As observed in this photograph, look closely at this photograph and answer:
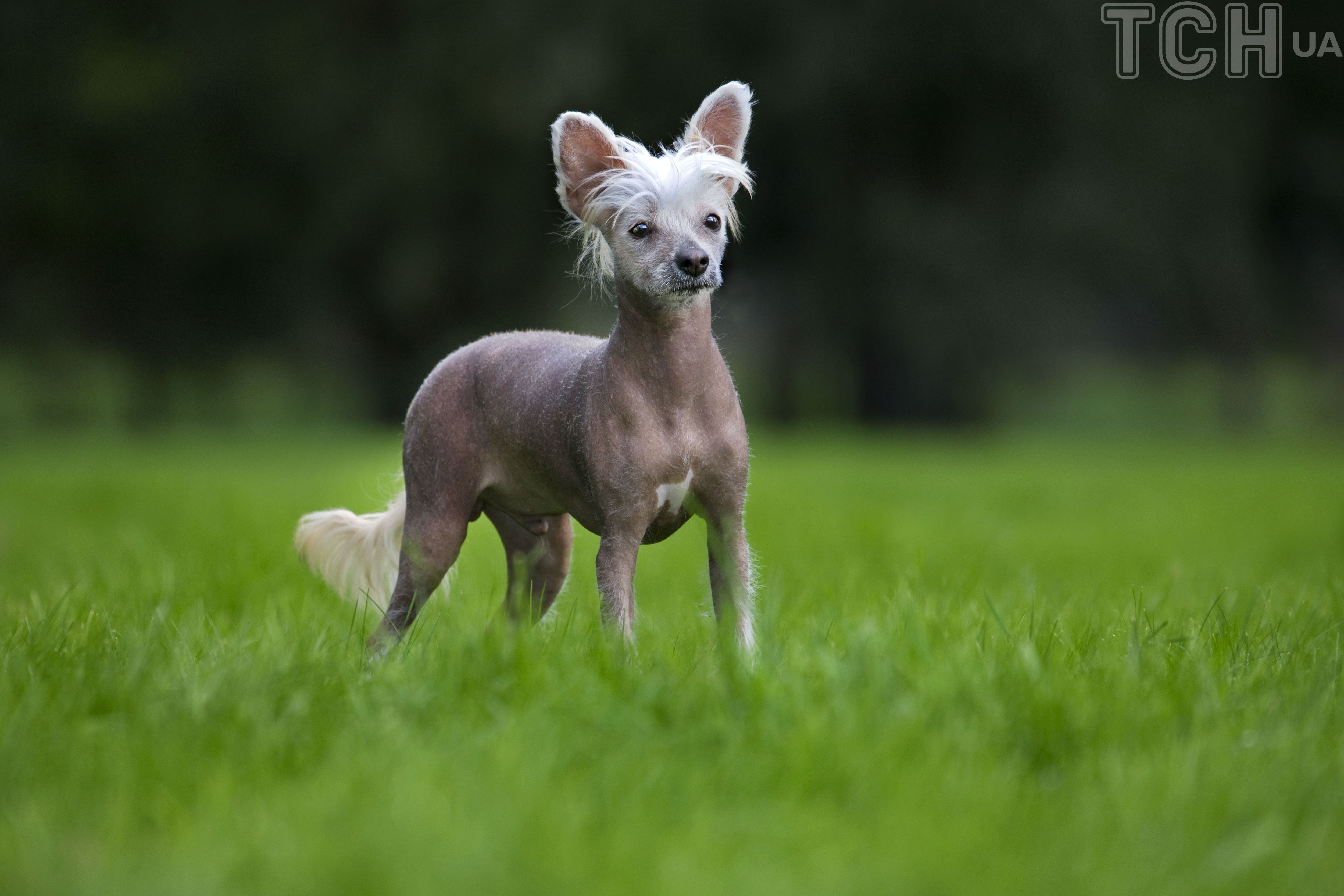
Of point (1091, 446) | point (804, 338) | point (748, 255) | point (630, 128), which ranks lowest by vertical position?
point (1091, 446)

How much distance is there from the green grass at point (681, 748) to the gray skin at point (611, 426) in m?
0.28

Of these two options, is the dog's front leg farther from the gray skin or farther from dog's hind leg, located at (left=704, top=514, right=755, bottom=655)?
dog's hind leg, located at (left=704, top=514, right=755, bottom=655)

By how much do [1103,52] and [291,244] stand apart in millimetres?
14466

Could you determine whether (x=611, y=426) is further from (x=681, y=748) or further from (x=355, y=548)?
(x=355, y=548)

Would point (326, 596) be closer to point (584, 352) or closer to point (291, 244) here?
point (584, 352)

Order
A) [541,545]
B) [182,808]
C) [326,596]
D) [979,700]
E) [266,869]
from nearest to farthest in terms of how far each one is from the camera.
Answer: [266,869]
[182,808]
[979,700]
[541,545]
[326,596]

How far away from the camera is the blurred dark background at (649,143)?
18375 mm

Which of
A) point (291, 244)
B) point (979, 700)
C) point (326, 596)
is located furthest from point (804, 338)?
point (979, 700)

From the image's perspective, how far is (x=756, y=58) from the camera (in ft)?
63.7

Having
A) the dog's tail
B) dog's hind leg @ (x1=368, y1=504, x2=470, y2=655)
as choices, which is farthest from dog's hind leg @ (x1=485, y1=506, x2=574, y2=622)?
the dog's tail

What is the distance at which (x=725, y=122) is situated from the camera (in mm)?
3781

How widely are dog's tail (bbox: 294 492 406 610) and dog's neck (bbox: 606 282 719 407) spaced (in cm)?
129

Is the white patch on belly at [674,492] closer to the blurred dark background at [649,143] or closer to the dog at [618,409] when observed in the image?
the dog at [618,409]

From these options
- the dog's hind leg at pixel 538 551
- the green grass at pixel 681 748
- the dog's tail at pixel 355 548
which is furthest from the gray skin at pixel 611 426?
the dog's tail at pixel 355 548
